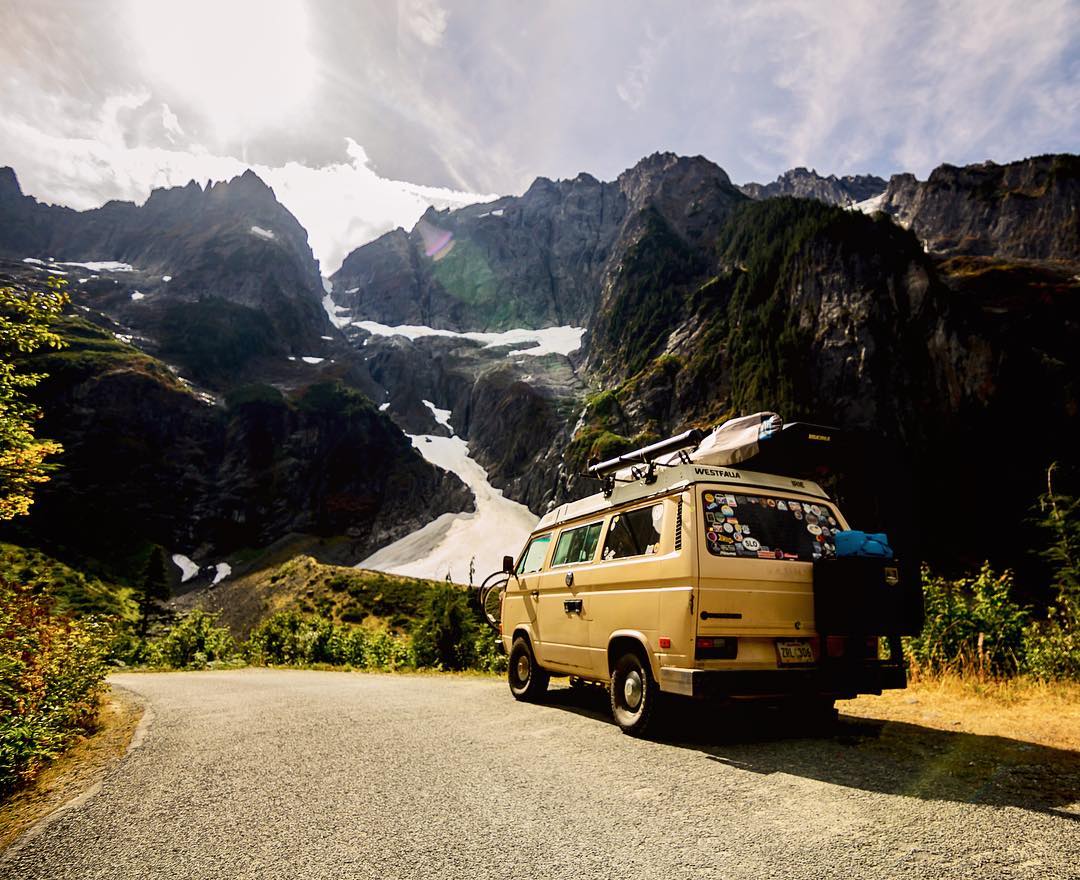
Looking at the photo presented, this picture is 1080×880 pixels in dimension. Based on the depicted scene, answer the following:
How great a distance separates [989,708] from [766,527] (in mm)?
4010

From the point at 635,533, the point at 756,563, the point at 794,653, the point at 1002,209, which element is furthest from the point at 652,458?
the point at 1002,209

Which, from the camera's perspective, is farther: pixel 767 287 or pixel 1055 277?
pixel 767 287

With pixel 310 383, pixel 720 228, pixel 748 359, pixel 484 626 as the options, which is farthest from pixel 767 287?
pixel 310 383

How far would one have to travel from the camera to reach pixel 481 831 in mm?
3457

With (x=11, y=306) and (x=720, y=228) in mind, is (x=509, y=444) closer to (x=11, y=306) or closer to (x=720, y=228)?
(x=720, y=228)

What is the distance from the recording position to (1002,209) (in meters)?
104

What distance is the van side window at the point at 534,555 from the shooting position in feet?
29.6

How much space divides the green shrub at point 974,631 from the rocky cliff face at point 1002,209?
117 metres

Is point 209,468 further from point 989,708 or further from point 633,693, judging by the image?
point 989,708

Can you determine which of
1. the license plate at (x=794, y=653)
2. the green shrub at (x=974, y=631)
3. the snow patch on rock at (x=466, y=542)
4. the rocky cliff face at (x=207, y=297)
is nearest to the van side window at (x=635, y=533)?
the license plate at (x=794, y=653)

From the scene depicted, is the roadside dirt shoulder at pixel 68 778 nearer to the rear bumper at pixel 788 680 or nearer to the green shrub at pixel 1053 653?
the rear bumper at pixel 788 680

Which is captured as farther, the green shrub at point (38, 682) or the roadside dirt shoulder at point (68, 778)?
the green shrub at point (38, 682)

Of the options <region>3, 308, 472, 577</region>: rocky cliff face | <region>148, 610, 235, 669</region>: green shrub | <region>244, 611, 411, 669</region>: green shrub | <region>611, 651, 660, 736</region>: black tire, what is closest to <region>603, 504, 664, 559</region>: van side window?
<region>611, 651, 660, 736</region>: black tire

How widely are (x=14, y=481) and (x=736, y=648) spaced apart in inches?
348
